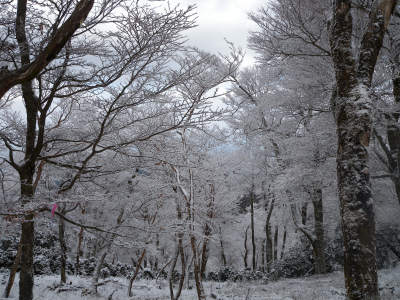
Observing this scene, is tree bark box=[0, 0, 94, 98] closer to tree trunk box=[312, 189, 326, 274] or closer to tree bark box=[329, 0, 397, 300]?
tree bark box=[329, 0, 397, 300]

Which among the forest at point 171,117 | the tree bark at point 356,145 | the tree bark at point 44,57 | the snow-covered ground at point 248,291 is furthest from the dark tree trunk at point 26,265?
the tree bark at point 356,145

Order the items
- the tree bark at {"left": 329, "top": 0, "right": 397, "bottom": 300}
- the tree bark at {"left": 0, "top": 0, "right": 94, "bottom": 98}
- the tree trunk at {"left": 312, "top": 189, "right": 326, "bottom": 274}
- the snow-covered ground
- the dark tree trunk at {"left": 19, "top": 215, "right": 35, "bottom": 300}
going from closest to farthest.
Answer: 1. the tree bark at {"left": 0, "top": 0, "right": 94, "bottom": 98}
2. the tree bark at {"left": 329, "top": 0, "right": 397, "bottom": 300}
3. the dark tree trunk at {"left": 19, "top": 215, "right": 35, "bottom": 300}
4. the snow-covered ground
5. the tree trunk at {"left": 312, "top": 189, "right": 326, "bottom": 274}

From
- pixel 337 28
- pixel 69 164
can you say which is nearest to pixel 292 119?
pixel 337 28

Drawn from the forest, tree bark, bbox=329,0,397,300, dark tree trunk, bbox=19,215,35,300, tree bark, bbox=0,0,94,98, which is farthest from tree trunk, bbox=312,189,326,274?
tree bark, bbox=0,0,94,98

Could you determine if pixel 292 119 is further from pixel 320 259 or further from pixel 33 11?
pixel 33 11

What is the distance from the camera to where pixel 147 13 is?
11.6 ft

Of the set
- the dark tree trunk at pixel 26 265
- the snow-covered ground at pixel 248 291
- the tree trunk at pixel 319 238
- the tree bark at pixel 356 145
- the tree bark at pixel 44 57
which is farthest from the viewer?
the tree trunk at pixel 319 238

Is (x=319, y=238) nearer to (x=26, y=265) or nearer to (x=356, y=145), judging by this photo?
(x=356, y=145)

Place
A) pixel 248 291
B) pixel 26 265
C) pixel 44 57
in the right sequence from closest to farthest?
pixel 44 57 < pixel 26 265 < pixel 248 291

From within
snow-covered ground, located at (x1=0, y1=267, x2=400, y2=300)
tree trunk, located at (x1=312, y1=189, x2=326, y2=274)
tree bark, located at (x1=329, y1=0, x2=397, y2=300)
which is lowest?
snow-covered ground, located at (x1=0, y1=267, x2=400, y2=300)

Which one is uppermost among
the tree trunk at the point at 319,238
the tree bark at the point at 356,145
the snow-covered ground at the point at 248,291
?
the tree bark at the point at 356,145

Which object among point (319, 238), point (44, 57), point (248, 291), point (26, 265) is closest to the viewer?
point (44, 57)

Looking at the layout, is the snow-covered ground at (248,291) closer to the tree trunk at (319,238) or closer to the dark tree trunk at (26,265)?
the tree trunk at (319,238)

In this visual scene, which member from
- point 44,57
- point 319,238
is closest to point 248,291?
point 319,238
